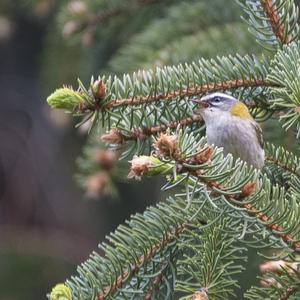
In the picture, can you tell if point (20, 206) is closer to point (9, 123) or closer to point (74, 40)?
point (9, 123)

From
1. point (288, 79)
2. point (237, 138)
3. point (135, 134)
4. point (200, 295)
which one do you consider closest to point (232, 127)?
point (237, 138)

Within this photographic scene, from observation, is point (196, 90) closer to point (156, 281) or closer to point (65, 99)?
point (65, 99)

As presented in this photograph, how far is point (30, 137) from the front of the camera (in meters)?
7.22

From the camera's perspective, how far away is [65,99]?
2.35m

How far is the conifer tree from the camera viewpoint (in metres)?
2.01

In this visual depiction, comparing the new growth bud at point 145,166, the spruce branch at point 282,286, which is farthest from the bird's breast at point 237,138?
the new growth bud at point 145,166

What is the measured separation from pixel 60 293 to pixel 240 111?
42.5 inches

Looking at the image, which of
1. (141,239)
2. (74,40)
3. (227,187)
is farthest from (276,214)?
(74,40)

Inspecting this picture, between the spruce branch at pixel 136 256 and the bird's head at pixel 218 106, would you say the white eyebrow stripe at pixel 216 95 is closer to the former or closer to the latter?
the bird's head at pixel 218 106

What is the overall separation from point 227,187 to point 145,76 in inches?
26.6

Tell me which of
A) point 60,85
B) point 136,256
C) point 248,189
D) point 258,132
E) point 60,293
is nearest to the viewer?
point 248,189

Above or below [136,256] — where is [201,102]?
above

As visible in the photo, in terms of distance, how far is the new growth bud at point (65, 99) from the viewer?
2.34m

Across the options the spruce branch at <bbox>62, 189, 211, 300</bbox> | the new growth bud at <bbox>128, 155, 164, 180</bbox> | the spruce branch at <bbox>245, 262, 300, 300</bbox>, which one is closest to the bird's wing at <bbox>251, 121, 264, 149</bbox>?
the spruce branch at <bbox>62, 189, 211, 300</bbox>
